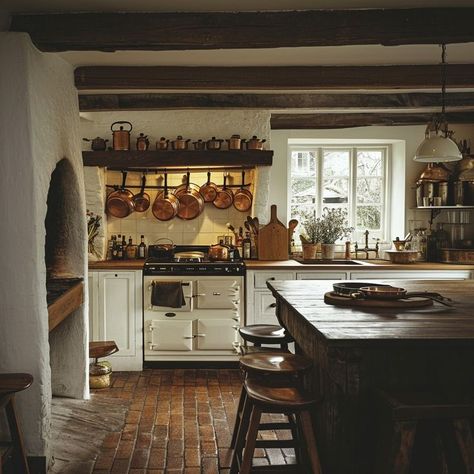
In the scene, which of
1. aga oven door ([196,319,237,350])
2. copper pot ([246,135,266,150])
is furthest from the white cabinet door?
copper pot ([246,135,266,150])

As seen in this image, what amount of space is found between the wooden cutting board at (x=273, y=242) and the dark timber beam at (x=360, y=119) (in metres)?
1.18

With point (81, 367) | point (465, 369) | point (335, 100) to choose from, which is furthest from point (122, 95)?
point (465, 369)

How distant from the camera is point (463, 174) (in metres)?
6.06

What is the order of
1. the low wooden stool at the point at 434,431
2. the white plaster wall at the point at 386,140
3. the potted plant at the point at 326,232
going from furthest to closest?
1. the white plaster wall at the point at 386,140
2. the potted plant at the point at 326,232
3. the low wooden stool at the point at 434,431

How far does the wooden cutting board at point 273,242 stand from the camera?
20.1 feet

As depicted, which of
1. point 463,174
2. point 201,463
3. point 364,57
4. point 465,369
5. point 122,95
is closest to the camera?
point 465,369

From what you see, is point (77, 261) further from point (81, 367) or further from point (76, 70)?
point (76, 70)

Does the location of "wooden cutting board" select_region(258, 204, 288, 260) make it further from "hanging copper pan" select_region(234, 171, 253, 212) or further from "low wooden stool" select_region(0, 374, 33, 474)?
"low wooden stool" select_region(0, 374, 33, 474)

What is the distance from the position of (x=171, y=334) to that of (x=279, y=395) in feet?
10.1

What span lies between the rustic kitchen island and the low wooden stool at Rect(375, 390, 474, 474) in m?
0.15

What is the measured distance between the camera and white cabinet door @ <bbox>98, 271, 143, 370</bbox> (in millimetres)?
5500

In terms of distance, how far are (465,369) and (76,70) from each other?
11.7 feet

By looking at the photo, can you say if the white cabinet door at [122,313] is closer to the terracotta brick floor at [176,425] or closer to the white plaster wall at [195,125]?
the terracotta brick floor at [176,425]

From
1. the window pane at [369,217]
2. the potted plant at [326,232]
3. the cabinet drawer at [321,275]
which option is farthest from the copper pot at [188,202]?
the window pane at [369,217]
